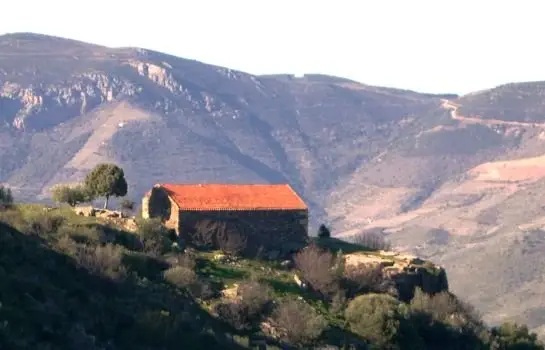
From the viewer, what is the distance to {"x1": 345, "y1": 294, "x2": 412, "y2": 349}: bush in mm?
56438

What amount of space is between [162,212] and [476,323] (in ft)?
53.4

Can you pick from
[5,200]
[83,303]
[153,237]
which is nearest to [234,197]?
[153,237]

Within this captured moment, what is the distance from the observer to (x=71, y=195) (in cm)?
6844

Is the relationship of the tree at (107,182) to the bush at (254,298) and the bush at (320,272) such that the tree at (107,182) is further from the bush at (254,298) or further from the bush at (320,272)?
the bush at (254,298)

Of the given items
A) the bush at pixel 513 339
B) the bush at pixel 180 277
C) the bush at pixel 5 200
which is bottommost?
the bush at pixel 513 339

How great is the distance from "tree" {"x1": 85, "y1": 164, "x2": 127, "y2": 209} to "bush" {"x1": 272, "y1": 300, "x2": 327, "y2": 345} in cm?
1498

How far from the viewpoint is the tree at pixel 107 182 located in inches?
2618

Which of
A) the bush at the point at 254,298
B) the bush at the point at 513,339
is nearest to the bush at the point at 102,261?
the bush at the point at 254,298

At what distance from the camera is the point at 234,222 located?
211ft

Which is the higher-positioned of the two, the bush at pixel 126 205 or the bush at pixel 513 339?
the bush at pixel 126 205

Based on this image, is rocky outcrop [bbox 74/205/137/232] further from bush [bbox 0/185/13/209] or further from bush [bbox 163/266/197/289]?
bush [bbox 163/266/197/289]

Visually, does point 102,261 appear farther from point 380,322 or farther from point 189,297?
point 380,322

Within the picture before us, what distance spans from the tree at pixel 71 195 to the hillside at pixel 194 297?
4.24 metres

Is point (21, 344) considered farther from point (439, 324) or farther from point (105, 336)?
point (439, 324)
